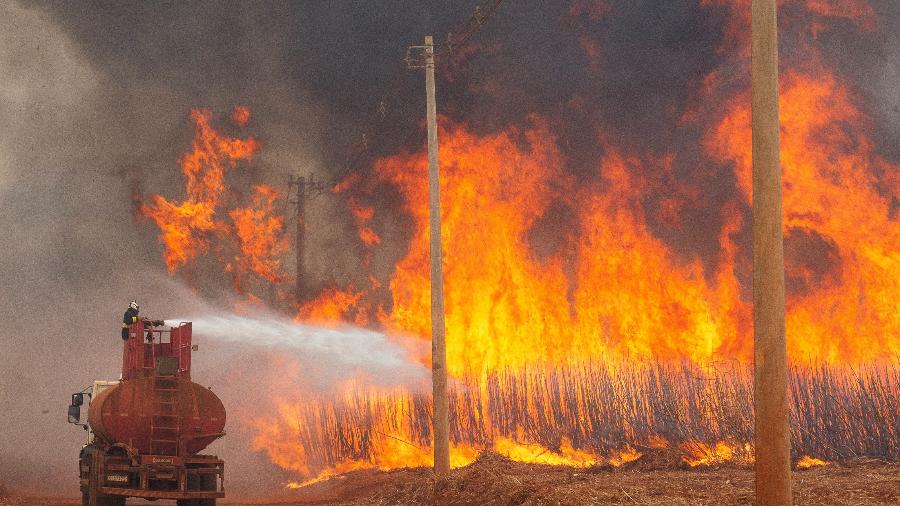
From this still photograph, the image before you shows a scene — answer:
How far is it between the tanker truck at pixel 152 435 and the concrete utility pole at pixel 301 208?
21.1 metres

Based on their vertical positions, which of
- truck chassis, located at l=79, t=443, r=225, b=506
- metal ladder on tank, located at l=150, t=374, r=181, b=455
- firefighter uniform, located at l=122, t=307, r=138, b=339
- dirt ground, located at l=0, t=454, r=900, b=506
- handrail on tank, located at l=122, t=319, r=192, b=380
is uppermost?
firefighter uniform, located at l=122, t=307, r=138, b=339

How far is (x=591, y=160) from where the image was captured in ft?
123

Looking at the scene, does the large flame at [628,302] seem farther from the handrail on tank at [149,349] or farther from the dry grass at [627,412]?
the handrail on tank at [149,349]

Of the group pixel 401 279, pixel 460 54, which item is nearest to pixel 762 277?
pixel 401 279

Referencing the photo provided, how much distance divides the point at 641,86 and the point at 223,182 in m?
18.1

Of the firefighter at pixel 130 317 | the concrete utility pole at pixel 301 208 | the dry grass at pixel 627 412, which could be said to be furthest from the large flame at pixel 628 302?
the firefighter at pixel 130 317

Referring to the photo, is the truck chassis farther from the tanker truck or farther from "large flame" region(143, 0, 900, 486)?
"large flame" region(143, 0, 900, 486)

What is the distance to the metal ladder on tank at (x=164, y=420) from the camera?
2123 centimetres

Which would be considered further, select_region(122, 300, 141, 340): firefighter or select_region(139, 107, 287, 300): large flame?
select_region(139, 107, 287, 300): large flame

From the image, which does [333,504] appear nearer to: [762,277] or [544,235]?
[544,235]

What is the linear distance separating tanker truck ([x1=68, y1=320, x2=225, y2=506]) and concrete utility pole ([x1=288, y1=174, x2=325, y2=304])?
2110cm

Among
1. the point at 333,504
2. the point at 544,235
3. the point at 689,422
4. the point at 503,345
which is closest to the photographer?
the point at 333,504

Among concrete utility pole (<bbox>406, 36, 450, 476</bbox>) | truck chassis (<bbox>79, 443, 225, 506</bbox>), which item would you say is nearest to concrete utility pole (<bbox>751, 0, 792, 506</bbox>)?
concrete utility pole (<bbox>406, 36, 450, 476</bbox>)

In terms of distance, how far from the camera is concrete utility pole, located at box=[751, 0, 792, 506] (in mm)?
10297
